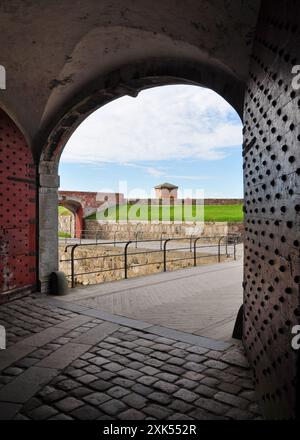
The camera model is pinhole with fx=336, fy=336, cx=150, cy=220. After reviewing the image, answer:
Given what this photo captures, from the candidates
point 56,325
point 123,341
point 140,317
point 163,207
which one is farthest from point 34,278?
point 163,207

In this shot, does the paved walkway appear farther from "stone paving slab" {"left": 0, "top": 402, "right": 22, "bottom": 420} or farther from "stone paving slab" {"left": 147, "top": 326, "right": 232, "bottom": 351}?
"stone paving slab" {"left": 0, "top": 402, "right": 22, "bottom": 420}

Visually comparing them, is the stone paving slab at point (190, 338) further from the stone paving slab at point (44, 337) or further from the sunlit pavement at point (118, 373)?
the stone paving slab at point (44, 337)

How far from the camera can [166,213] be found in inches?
1145

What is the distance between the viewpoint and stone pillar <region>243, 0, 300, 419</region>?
199 centimetres

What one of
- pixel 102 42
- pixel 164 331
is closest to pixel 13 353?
pixel 164 331

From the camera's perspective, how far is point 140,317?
5.08 meters

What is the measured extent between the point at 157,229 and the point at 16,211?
722 inches

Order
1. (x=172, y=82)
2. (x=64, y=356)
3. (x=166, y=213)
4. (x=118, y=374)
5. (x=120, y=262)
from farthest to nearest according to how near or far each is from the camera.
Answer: (x=166, y=213) < (x=120, y=262) < (x=172, y=82) < (x=64, y=356) < (x=118, y=374)

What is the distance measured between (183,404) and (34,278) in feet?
15.7

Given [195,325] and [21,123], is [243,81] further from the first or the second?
[21,123]

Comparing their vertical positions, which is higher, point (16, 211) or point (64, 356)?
point (16, 211)

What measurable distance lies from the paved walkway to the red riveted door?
1.06 metres

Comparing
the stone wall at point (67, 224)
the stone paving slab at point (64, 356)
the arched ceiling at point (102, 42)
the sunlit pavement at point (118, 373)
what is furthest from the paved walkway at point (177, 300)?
the stone wall at point (67, 224)

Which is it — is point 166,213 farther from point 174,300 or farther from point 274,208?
point 274,208
